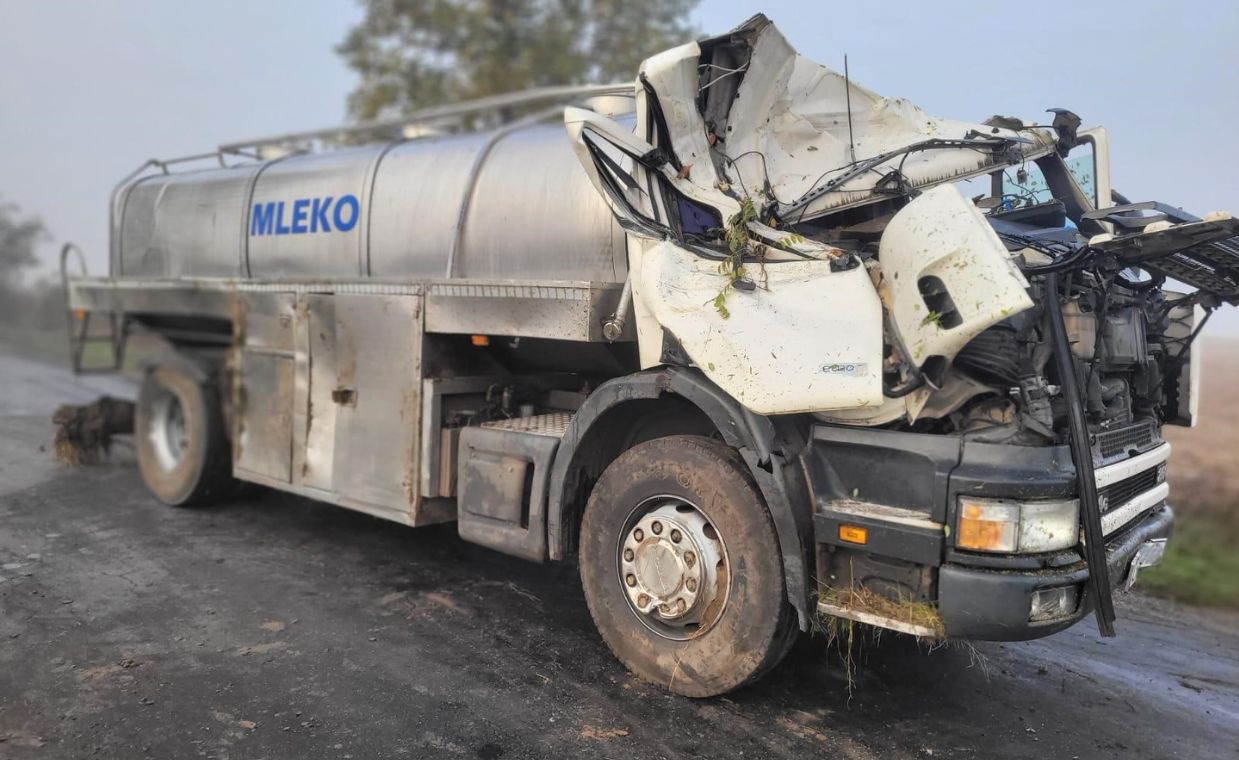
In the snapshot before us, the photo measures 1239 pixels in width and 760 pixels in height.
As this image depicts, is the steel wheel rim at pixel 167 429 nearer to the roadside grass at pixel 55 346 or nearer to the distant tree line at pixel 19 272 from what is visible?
the roadside grass at pixel 55 346

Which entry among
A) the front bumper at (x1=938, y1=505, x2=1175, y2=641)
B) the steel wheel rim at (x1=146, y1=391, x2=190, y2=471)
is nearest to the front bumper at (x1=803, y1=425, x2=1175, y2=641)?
the front bumper at (x1=938, y1=505, x2=1175, y2=641)

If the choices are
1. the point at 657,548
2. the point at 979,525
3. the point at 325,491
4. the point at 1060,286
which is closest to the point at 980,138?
the point at 1060,286

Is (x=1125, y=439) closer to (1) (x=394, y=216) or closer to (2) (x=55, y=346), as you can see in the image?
(1) (x=394, y=216)

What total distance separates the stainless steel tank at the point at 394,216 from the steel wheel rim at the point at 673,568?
122cm

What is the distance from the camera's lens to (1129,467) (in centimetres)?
371

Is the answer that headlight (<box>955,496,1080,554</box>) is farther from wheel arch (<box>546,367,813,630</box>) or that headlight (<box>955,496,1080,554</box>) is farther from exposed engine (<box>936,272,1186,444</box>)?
wheel arch (<box>546,367,813,630</box>)

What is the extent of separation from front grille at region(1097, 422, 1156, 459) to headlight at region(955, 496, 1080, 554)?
606 millimetres

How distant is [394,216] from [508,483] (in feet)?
6.73

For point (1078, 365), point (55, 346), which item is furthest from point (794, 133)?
point (55, 346)

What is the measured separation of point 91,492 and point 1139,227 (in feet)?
24.8

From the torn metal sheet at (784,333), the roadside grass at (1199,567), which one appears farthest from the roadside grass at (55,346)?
the roadside grass at (1199,567)

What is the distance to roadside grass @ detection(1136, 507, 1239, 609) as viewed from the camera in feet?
19.6

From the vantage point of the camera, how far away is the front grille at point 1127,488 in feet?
11.8

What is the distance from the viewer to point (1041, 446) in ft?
10.5
